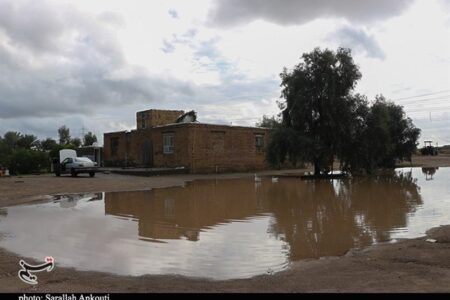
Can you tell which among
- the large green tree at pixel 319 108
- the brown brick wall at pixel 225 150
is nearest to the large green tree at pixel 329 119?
the large green tree at pixel 319 108

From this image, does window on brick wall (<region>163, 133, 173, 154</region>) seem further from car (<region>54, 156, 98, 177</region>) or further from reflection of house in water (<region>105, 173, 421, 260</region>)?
reflection of house in water (<region>105, 173, 421, 260</region>)

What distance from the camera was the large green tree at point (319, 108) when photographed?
34594mm

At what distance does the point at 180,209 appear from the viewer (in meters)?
16.6

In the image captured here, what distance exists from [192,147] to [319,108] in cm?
1153

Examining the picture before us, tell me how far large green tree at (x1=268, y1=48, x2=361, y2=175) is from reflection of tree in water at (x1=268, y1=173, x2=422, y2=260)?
1240 cm

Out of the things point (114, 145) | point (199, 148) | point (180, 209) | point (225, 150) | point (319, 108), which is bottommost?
point (180, 209)

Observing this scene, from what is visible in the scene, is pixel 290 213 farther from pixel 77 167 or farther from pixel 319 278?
pixel 77 167

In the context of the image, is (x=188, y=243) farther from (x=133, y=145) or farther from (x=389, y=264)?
(x=133, y=145)

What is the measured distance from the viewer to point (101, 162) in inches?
2142

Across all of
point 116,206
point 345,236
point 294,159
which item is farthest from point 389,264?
point 294,159

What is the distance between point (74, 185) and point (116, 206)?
10.1 meters

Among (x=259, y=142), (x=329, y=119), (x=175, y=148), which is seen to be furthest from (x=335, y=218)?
(x=259, y=142)

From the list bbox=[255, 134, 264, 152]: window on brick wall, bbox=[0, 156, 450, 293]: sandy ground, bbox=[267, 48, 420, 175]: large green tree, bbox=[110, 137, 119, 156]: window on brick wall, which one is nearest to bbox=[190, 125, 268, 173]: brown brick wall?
bbox=[255, 134, 264, 152]: window on brick wall

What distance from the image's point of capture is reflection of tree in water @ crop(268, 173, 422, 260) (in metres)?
10.4
